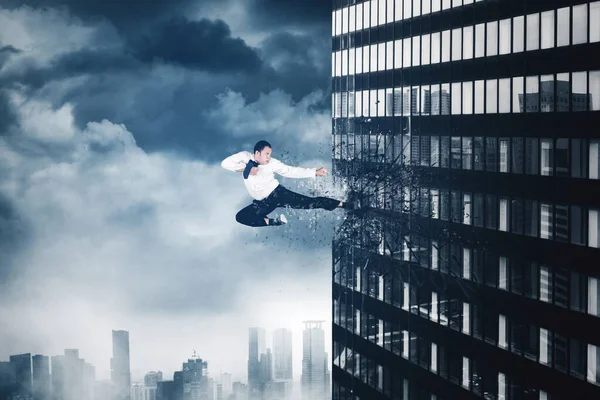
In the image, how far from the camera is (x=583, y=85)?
1162 centimetres

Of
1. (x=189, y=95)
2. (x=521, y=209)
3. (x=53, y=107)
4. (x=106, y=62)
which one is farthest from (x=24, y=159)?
(x=521, y=209)

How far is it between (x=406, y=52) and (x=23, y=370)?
433 inches

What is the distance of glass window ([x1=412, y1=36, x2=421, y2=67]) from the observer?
16016 mm

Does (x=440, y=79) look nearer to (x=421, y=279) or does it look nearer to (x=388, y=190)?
(x=388, y=190)

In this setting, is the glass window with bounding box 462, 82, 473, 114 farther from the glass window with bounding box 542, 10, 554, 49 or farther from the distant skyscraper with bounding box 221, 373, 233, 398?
the distant skyscraper with bounding box 221, 373, 233, 398

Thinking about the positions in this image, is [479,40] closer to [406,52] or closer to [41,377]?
[406,52]

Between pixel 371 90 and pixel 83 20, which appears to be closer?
pixel 83 20

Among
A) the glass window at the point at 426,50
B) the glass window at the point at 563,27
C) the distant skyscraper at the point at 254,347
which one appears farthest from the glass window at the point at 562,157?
the distant skyscraper at the point at 254,347

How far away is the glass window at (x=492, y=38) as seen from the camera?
44.7 feet

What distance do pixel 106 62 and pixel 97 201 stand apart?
302 cm

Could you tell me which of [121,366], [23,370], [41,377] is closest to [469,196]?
[121,366]

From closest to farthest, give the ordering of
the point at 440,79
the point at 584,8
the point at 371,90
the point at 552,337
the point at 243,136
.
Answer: the point at 584,8, the point at 552,337, the point at 440,79, the point at 243,136, the point at 371,90

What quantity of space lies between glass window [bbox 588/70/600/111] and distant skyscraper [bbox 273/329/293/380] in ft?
27.6

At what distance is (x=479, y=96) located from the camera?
14.3 meters
